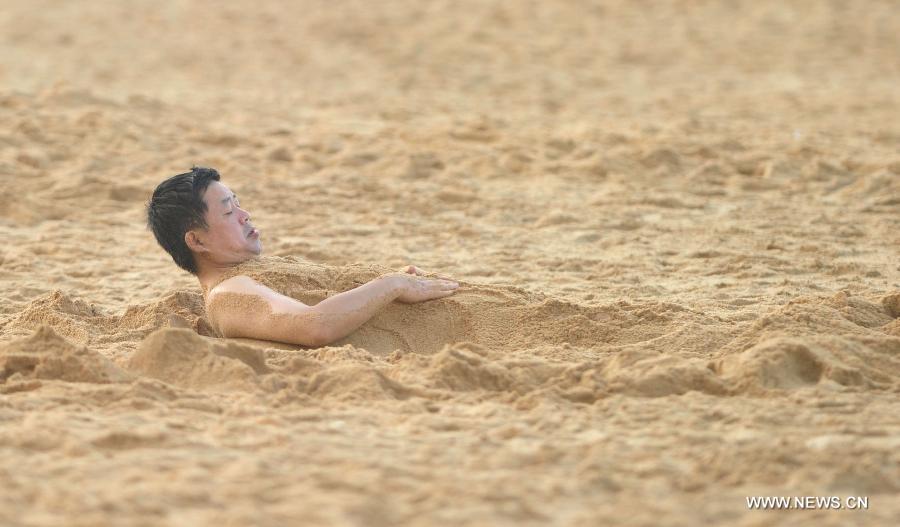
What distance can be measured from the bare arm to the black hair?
259mm

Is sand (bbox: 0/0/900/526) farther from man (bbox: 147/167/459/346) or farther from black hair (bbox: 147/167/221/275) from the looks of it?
black hair (bbox: 147/167/221/275)

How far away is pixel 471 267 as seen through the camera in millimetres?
6102

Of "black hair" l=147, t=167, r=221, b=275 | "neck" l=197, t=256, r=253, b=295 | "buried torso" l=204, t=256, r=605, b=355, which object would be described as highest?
"black hair" l=147, t=167, r=221, b=275

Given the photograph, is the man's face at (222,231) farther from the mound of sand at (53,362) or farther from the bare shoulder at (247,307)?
the mound of sand at (53,362)

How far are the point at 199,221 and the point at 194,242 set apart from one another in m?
0.09

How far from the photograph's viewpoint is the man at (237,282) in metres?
4.53

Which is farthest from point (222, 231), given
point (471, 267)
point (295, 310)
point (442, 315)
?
point (471, 267)

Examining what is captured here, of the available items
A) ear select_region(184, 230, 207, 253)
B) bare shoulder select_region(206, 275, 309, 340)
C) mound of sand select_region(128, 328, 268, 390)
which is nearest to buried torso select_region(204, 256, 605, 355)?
bare shoulder select_region(206, 275, 309, 340)

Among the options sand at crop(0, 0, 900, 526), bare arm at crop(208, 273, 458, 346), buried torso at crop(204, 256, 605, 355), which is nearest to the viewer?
sand at crop(0, 0, 900, 526)

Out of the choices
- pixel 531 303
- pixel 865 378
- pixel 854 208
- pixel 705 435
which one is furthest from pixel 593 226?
pixel 705 435

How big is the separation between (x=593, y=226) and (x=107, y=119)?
383 cm

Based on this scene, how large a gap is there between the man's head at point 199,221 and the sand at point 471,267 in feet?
0.95

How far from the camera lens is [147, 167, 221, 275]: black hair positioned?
4.80m

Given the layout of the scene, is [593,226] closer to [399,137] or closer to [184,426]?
[399,137]
